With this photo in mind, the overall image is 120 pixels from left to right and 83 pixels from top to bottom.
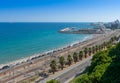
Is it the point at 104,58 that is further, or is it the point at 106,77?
the point at 104,58

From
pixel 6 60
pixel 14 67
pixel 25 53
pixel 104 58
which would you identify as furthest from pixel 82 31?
pixel 104 58

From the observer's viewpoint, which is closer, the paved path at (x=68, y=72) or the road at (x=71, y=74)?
the road at (x=71, y=74)

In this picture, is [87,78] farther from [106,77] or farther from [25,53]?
[25,53]

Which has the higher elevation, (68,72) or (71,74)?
(71,74)

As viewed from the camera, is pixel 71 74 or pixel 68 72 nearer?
pixel 71 74

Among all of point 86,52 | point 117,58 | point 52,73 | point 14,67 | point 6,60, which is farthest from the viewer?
point 6,60

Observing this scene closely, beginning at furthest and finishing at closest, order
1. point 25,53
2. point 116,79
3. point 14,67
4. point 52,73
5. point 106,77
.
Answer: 1. point 25,53
2. point 14,67
3. point 52,73
4. point 106,77
5. point 116,79

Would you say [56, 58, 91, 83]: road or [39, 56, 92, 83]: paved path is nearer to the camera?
[56, 58, 91, 83]: road

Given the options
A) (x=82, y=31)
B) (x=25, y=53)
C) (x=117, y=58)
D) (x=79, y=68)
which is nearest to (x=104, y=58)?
(x=117, y=58)

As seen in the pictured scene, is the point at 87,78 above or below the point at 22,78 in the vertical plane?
above
